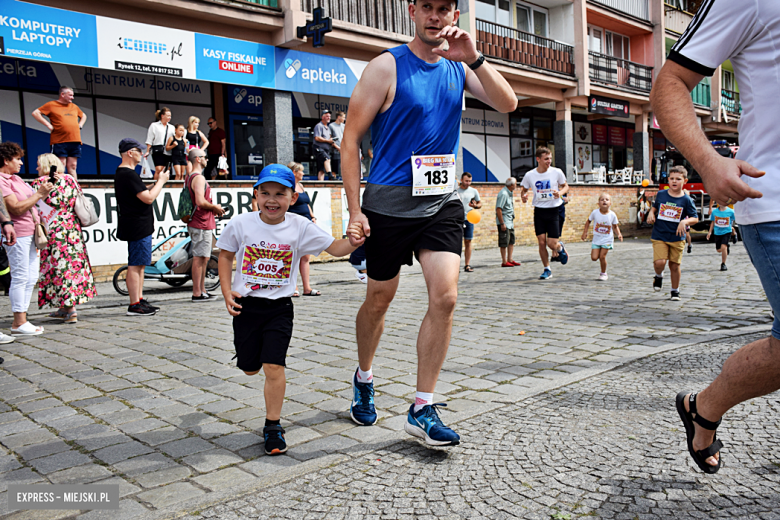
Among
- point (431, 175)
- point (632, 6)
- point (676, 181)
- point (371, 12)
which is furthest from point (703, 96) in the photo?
point (431, 175)

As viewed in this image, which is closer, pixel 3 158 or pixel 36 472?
pixel 36 472

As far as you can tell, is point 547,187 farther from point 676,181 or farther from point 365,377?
point 365,377

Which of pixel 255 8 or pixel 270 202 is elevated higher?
pixel 255 8

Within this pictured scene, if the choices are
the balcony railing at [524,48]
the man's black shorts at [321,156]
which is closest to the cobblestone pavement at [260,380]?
the man's black shorts at [321,156]

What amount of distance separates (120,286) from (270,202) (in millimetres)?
7942

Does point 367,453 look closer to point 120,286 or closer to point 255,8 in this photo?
point 120,286

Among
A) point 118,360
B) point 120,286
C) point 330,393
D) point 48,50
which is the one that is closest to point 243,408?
point 330,393

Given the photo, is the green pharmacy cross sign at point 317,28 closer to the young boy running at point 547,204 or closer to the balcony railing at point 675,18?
the young boy running at point 547,204

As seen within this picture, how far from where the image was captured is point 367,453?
10.5 feet

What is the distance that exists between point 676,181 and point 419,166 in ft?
20.9

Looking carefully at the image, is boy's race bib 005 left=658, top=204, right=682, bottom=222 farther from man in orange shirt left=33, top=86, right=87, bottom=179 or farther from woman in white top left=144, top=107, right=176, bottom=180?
man in orange shirt left=33, top=86, right=87, bottom=179

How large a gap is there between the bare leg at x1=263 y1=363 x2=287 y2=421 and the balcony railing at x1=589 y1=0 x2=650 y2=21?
27.2 metres

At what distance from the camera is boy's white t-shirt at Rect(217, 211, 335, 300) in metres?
3.44

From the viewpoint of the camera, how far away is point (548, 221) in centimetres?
1163
